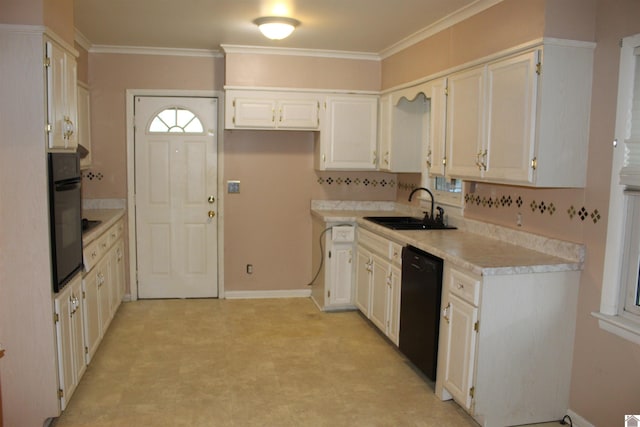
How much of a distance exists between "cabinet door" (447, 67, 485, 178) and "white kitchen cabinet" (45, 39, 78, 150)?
2461mm

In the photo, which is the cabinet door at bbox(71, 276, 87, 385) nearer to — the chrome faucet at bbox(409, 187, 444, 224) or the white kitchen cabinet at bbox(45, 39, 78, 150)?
the white kitchen cabinet at bbox(45, 39, 78, 150)

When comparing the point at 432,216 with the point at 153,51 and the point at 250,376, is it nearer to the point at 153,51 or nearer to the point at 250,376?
the point at 250,376

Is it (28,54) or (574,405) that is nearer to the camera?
(28,54)

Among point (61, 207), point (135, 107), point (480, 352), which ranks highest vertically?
point (135, 107)

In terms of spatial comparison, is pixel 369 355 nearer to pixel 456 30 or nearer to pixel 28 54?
pixel 456 30

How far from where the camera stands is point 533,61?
9.54 ft

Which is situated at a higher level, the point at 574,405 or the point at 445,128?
the point at 445,128

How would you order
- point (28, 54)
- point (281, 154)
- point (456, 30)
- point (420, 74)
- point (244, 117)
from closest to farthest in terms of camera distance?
point (28, 54) → point (456, 30) → point (420, 74) → point (244, 117) → point (281, 154)

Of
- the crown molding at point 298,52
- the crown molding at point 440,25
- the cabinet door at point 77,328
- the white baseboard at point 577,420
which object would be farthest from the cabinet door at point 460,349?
the crown molding at point 298,52

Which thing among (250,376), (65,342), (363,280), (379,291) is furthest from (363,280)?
(65,342)

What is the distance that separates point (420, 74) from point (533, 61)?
5.13ft

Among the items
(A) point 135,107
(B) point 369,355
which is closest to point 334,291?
(B) point 369,355

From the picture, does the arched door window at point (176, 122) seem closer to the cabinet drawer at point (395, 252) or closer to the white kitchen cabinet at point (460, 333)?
the cabinet drawer at point (395, 252)

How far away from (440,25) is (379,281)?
2.04 meters
